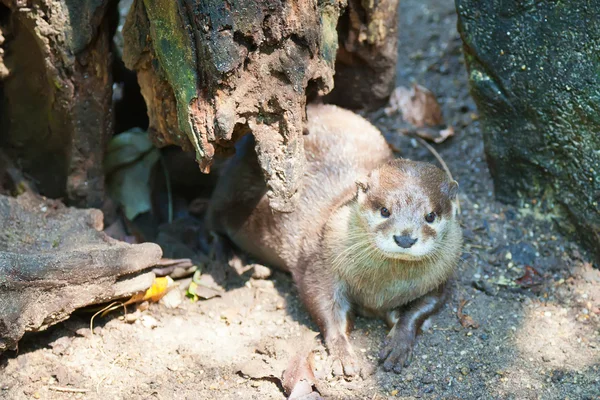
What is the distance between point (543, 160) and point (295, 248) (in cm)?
130

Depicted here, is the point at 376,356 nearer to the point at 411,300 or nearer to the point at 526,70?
the point at 411,300

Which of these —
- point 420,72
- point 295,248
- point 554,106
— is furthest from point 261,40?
point 420,72

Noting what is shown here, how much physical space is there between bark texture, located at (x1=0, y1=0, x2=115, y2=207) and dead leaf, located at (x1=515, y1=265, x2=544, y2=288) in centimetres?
217

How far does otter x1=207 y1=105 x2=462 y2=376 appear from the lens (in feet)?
10.2

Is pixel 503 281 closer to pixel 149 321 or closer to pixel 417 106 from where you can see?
pixel 417 106

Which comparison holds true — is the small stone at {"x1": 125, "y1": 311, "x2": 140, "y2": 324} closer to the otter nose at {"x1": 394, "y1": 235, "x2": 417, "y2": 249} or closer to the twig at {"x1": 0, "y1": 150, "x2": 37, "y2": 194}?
the twig at {"x1": 0, "y1": 150, "x2": 37, "y2": 194}

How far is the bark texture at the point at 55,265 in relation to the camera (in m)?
2.89

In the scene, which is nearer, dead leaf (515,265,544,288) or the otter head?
the otter head

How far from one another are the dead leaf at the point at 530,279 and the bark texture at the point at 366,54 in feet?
4.21

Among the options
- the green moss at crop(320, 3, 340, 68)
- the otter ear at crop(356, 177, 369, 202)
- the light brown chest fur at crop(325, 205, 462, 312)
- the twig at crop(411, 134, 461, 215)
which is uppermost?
the green moss at crop(320, 3, 340, 68)

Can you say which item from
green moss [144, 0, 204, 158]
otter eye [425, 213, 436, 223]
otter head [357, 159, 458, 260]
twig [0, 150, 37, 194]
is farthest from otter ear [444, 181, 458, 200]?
twig [0, 150, 37, 194]

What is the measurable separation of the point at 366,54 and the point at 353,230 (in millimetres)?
1052

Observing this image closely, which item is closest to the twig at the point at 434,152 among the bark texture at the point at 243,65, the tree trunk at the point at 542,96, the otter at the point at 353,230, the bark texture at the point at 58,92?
the tree trunk at the point at 542,96

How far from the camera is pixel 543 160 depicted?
3600mm
